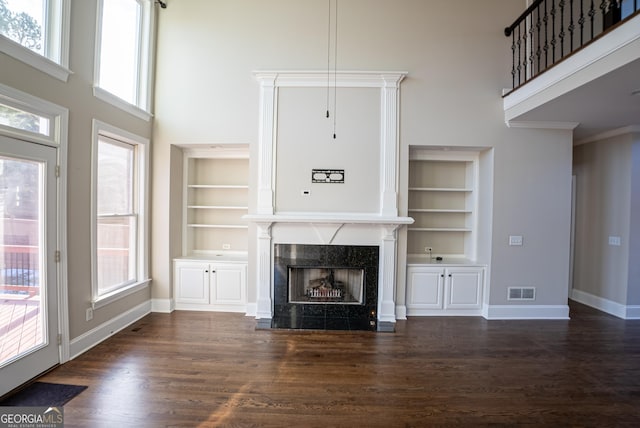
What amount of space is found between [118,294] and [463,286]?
4.48m

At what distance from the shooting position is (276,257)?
12.8 feet

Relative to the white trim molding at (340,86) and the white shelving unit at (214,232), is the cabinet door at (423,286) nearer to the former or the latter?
the white trim molding at (340,86)

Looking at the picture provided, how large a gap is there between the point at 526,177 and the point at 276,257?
3.63 metres

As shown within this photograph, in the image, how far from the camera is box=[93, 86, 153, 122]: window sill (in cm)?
304

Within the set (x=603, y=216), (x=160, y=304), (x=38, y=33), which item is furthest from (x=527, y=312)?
(x=38, y=33)

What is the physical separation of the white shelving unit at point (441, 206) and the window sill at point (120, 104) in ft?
12.6

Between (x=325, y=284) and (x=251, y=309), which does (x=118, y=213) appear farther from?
(x=325, y=284)

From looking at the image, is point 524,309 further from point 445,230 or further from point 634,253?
point 634,253

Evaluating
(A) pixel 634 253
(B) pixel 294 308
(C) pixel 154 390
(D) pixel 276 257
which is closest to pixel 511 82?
(A) pixel 634 253

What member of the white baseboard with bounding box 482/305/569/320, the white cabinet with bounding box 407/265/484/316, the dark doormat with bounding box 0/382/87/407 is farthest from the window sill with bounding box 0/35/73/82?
the white baseboard with bounding box 482/305/569/320

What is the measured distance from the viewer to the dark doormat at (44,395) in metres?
2.15

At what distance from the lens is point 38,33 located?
2.49 meters

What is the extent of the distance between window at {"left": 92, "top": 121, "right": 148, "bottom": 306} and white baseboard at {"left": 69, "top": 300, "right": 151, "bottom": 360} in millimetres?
276

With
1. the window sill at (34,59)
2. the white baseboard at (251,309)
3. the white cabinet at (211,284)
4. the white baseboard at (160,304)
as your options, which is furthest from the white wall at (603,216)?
the window sill at (34,59)
